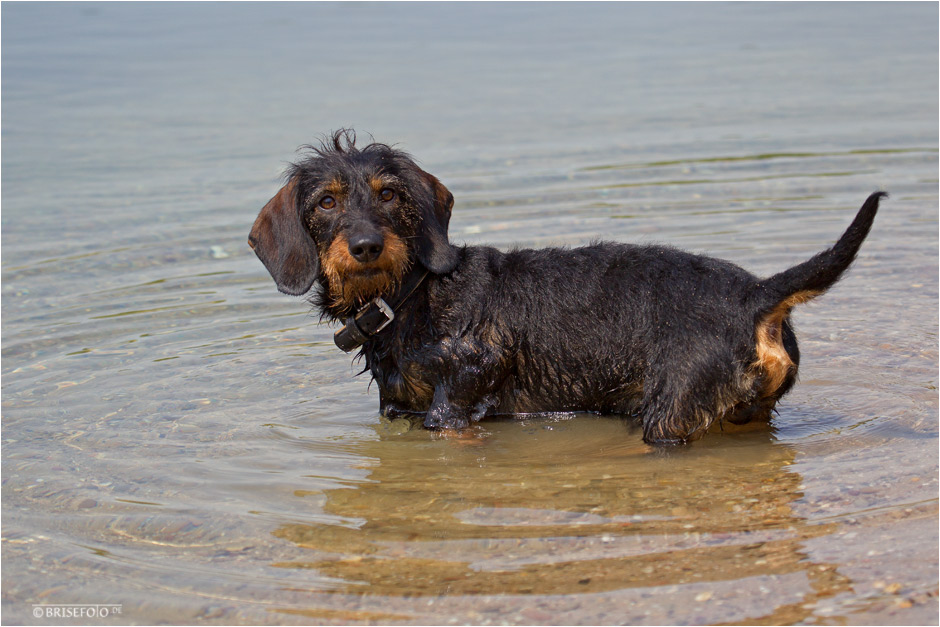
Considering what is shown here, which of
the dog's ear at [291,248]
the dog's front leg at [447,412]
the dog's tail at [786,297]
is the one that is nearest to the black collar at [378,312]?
the dog's ear at [291,248]

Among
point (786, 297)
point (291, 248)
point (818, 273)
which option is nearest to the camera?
point (818, 273)

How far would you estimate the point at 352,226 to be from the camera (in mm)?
4836

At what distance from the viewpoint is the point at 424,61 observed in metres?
16.3

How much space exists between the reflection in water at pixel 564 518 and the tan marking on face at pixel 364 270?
2.64 ft

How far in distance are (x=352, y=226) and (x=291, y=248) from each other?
409 millimetres

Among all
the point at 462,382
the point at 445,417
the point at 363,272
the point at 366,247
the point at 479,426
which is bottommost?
the point at 479,426

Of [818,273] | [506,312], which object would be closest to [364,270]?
[506,312]

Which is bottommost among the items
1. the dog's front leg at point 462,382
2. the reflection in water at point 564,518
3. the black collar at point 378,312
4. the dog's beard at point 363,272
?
the reflection in water at point 564,518

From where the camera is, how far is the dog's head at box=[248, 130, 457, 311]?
15.9 ft

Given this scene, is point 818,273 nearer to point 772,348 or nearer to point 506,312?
point 772,348

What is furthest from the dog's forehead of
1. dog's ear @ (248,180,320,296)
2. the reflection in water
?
the reflection in water

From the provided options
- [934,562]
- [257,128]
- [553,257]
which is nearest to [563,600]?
[934,562]

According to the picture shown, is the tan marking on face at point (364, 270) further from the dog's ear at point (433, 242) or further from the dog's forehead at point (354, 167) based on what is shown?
the dog's forehead at point (354, 167)

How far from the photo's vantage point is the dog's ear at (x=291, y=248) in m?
5.04
